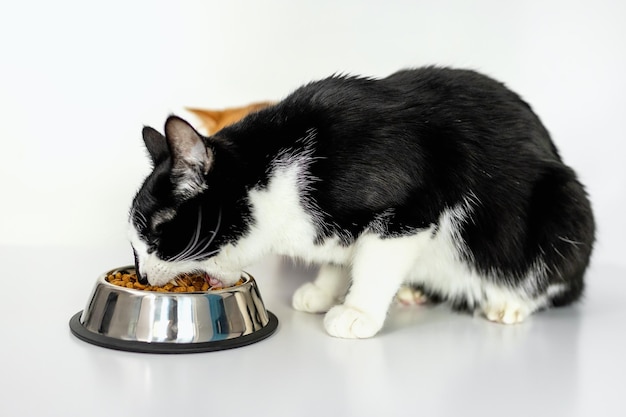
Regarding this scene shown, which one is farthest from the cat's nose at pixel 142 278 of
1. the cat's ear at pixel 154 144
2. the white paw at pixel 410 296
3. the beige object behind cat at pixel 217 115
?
the beige object behind cat at pixel 217 115

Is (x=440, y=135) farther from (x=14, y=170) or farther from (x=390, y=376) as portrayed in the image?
(x=14, y=170)

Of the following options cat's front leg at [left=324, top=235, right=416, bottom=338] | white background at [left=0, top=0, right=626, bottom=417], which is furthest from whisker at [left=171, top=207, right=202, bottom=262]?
white background at [left=0, top=0, right=626, bottom=417]

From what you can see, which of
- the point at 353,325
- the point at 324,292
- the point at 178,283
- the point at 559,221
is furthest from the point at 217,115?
the point at 559,221

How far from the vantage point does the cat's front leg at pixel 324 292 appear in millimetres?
2051

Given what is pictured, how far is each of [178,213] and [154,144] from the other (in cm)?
20

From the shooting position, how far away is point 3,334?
1.75 meters

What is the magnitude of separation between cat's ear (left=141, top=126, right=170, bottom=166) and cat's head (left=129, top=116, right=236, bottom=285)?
52mm

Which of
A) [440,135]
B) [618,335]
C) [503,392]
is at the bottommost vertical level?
[618,335]

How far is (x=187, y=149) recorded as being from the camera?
5.37 ft

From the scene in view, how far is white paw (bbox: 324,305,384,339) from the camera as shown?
1808 mm

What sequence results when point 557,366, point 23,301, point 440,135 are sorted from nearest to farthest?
point 557,366 → point 440,135 → point 23,301

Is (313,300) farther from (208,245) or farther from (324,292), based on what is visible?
(208,245)

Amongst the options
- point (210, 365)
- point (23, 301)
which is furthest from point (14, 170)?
point (210, 365)

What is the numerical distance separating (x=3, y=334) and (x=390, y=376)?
2.64 ft
